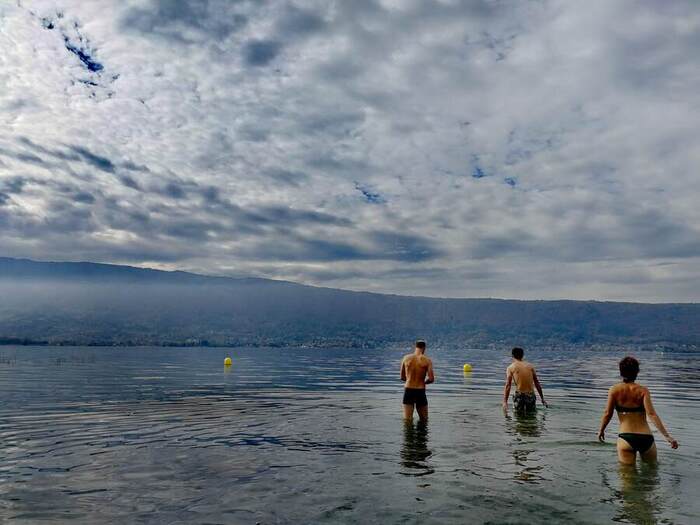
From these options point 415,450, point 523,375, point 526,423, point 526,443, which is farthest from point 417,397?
point 523,375

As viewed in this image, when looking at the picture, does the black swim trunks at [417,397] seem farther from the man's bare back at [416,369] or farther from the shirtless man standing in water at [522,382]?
the shirtless man standing in water at [522,382]

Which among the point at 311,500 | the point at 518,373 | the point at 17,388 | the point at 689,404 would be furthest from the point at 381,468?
the point at 17,388

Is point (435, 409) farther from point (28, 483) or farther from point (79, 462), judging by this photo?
point (28, 483)

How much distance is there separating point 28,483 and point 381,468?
24.8ft

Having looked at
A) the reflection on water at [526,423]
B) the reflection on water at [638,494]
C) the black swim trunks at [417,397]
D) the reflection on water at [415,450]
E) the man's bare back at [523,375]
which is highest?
the man's bare back at [523,375]

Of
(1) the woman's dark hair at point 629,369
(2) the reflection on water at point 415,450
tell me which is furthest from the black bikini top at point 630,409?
(2) the reflection on water at point 415,450

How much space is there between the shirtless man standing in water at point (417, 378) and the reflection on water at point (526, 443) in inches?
125

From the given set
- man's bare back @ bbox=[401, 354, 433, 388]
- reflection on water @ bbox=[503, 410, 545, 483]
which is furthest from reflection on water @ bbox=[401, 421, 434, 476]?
reflection on water @ bbox=[503, 410, 545, 483]

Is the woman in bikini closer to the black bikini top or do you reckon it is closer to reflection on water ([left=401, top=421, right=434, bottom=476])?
the black bikini top

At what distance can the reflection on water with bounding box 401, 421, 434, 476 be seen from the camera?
12.3 metres

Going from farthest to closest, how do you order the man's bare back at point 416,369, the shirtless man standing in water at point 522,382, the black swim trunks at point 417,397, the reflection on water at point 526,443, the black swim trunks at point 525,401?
the black swim trunks at point 525,401 < the shirtless man standing in water at point 522,382 < the black swim trunks at point 417,397 < the man's bare back at point 416,369 < the reflection on water at point 526,443

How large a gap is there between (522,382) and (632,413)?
394 inches

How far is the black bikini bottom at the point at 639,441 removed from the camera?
1207 cm

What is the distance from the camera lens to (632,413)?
11.9 meters
